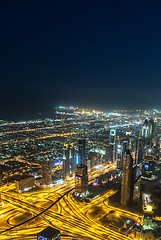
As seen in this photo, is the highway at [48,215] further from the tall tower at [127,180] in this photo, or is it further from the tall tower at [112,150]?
the tall tower at [112,150]

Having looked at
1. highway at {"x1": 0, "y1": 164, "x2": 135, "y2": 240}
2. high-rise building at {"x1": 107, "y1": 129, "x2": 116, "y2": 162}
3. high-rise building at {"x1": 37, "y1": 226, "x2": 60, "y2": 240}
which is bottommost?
highway at {"x1": 0, "y1": 164, "x2": 135, "y2": 240}

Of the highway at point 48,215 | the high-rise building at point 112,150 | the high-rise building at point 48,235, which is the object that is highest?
the high-rise building at point 112,150

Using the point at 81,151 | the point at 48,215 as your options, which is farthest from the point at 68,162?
the point at 48,215

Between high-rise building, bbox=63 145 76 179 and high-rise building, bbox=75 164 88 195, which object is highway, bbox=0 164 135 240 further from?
high-rise building, bbox=63 145 76 179

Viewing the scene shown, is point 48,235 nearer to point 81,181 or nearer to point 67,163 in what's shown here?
point 81,181

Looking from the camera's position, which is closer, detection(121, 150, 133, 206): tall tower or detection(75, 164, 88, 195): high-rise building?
detection(121, 150, 133, 206): tall tower

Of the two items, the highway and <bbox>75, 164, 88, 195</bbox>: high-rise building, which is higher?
<bbox>75, 164, 88, 195</bbox>: high-rise building

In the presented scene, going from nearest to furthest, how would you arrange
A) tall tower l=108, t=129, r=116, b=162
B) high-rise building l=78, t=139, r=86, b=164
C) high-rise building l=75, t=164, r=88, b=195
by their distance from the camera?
high-rise building l=75, t=164, r=88, b=195 < high-rise building l=78, t=139, r=86, b=164 < tall tower l=108, t=129, r=116, b=162

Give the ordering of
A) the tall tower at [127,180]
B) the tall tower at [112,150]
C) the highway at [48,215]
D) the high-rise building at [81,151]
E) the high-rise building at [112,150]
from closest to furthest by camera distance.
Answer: the highway at [48,215] → the tall tower at [127,180] → the high-rise building at [81,151] → the high-rise building at [112,150] → the tall tower at [112,150]

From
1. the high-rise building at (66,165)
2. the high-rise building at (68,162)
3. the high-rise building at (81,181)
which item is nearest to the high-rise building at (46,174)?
the high-rise building at (66,165)

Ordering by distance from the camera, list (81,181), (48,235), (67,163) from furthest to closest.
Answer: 1. (67,163)
2. (81,181)
3. (48,235)

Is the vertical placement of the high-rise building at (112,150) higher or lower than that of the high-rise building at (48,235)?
higher

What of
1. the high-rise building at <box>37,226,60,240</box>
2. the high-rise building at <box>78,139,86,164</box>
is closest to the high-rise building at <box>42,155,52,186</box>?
the high-rise building at <box>78,139,86,164</box>
